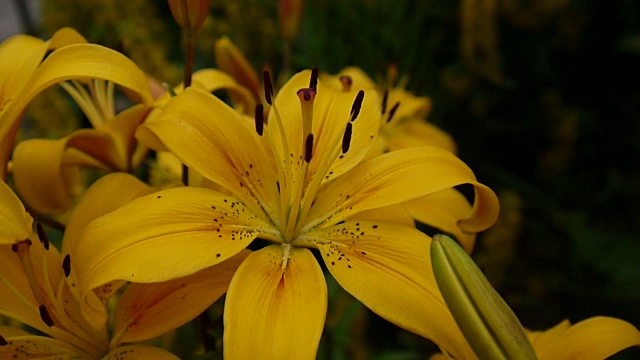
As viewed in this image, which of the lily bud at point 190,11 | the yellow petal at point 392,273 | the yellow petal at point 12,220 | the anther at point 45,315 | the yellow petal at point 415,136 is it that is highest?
the lily bud at point 190,11

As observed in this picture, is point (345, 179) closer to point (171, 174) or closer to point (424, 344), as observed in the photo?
point (171, 174)

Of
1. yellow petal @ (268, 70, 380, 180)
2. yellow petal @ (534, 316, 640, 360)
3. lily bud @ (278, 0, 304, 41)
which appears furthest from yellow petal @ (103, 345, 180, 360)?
lily bud @ (278, 0, 304, 41)

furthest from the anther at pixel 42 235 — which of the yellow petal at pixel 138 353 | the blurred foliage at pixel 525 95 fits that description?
the blurred foliage at pixel 525 95

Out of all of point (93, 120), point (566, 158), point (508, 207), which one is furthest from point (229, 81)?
point (566, 158)

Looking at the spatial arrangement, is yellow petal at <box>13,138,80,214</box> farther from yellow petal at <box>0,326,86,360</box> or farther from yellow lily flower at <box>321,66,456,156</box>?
yellow lily flower at <box>321,66,456,156</box>

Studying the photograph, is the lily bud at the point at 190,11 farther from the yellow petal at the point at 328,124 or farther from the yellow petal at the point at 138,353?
the yellow petal at the point at 138,353

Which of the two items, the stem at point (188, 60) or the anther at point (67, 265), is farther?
the stem at point (188, 60)
